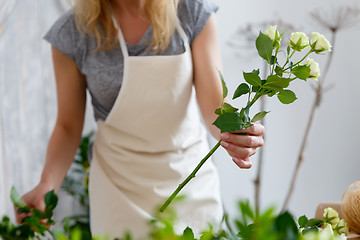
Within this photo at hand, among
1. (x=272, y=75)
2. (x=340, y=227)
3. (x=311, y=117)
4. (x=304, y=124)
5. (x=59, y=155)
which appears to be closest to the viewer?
(x=272, y=75)

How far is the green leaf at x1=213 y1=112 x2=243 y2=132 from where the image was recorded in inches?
23.8

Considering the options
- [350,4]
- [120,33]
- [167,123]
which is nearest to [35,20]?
[120,33]

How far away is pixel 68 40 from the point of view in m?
1.47

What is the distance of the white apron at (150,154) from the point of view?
1423 mm

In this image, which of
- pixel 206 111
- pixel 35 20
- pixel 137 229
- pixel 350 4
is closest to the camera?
pixel 206 111

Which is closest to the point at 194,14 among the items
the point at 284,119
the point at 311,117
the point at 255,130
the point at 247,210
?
the point at 255,130

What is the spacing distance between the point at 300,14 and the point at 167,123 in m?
1.74

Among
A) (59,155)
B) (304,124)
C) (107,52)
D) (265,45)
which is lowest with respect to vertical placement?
(304,124)

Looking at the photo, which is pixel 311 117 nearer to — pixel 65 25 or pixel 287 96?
pixel 65 25

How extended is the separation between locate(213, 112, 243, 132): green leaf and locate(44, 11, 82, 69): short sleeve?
949 mm

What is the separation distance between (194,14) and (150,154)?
432 millimetres

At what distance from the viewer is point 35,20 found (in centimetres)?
248

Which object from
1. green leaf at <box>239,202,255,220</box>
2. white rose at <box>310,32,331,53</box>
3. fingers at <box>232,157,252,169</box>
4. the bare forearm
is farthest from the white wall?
green leaf at <box>239,202,255,220</box>

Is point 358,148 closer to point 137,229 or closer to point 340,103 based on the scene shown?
point 340,103
